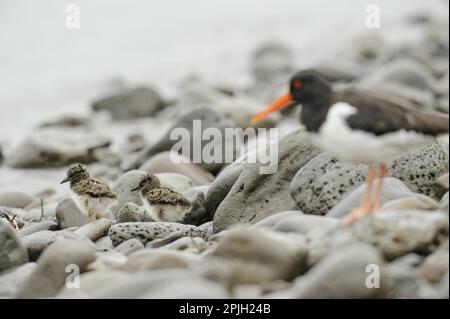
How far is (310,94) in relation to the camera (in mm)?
6809

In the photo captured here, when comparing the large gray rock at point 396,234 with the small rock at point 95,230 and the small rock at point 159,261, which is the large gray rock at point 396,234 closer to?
the small rock at point 159,261

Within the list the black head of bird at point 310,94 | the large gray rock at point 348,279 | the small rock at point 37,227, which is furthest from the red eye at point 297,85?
the small rock at point 37,227

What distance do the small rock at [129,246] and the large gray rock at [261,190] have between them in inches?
46.7

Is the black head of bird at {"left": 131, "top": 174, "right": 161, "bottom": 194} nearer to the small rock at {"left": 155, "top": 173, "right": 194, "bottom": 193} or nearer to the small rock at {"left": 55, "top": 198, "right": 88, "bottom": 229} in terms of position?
the small rock at {"left": 155, "top": 173, "right": 194, "bottom": 193}

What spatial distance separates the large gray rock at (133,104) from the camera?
19.1 m

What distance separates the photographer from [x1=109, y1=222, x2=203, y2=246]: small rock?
Answer: 763 cm

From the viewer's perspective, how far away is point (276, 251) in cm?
565

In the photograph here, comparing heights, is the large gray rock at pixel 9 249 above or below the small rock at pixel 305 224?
below

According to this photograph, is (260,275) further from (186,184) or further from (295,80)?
(186,184)

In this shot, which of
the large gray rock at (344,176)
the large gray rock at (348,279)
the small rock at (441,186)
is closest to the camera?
the large gray rock at (348,279)

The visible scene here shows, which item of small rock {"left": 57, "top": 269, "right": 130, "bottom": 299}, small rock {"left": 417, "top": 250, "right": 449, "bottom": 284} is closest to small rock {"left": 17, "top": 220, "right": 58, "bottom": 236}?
small rock {"left": 57, "top": 269, "right": 130, "bottom": 299}

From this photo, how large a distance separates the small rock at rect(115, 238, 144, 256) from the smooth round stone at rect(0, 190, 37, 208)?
3.54m
